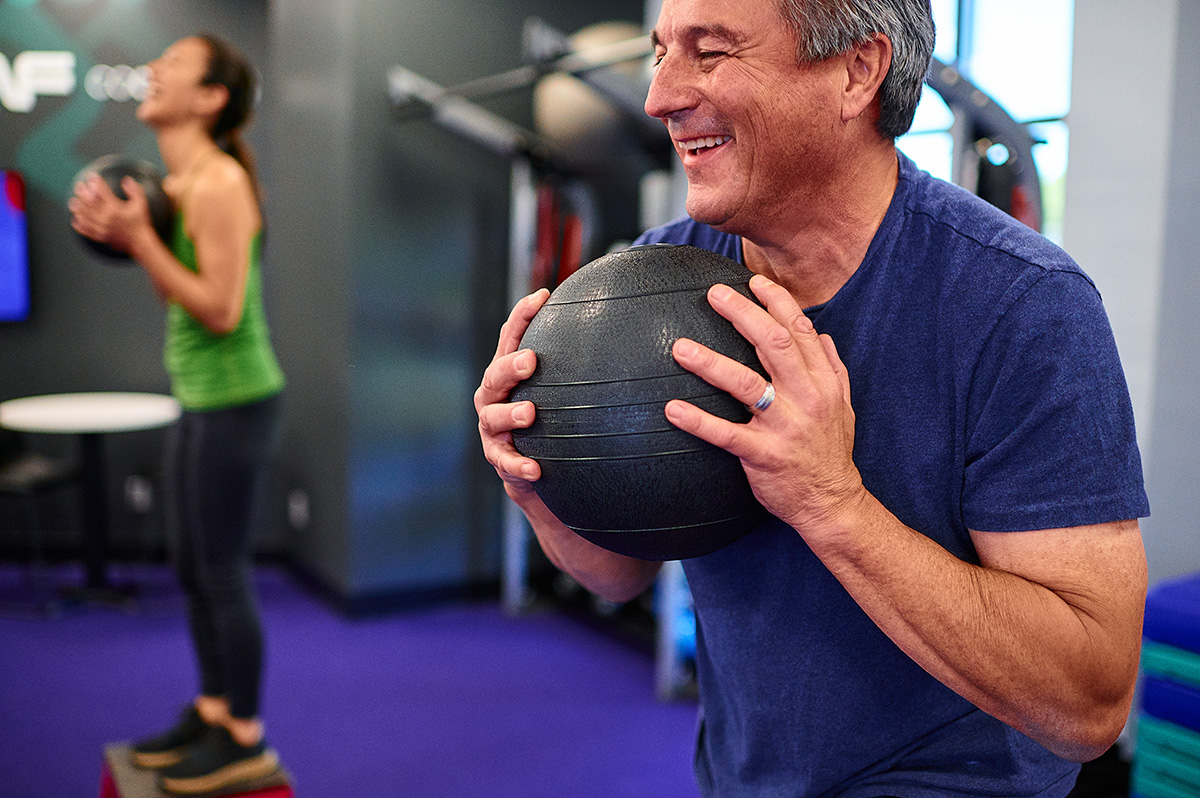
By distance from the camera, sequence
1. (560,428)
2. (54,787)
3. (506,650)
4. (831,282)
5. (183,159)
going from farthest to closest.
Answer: (506,650)
(54,787)
(183,159)
(831,282)
(560,428)

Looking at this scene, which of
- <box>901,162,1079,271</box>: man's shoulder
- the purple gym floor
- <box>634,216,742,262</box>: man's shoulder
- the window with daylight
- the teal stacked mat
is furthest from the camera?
the window with daylight

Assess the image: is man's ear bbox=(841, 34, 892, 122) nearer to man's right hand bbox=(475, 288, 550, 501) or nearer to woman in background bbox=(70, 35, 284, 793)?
man's right hand bbox=(475, 288, 550, 501)

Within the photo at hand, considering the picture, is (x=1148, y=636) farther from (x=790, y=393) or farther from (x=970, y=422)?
(x=790, y=393)

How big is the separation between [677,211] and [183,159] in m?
1.47

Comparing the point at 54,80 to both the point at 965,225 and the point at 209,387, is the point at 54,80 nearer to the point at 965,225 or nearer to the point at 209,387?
the point at 209,387

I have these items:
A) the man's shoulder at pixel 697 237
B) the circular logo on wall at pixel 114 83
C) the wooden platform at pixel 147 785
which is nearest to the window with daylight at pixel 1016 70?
the man's shoulder at pixel 697 237

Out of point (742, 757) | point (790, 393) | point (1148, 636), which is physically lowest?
point (1148, 636)

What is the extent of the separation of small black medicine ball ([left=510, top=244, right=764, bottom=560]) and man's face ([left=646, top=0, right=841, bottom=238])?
0.08 metres

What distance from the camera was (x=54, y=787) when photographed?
2.52m

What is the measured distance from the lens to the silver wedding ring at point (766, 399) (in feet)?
2.63

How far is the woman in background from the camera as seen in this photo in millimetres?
2168

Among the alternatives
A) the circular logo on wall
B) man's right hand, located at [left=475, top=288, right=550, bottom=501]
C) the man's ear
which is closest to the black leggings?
man's right hand, located at [left=475, top=288, right=550, bottom=501]

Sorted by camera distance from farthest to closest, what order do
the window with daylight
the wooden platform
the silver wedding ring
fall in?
the window with daylight → the wooden platform → the silver wedding ring

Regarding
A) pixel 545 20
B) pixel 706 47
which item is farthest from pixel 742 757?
pixel 545 20
